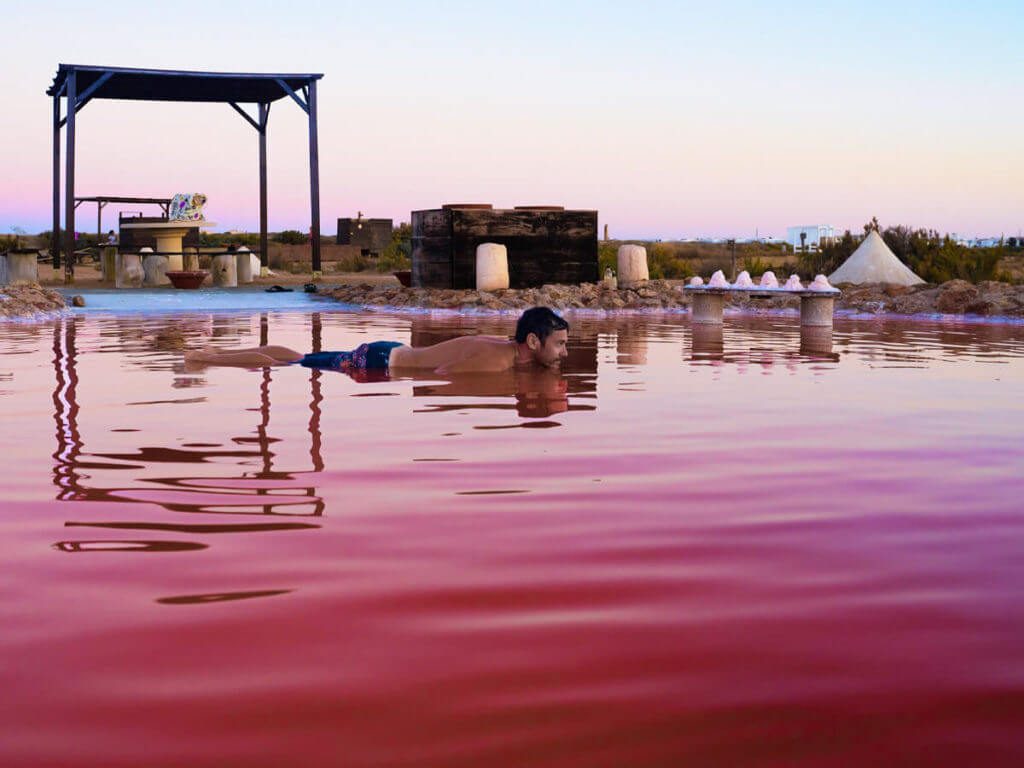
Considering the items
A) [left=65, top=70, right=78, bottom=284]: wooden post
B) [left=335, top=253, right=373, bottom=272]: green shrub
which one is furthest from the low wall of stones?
[left=335, top=253, right=373, bottom=272]: green shrub

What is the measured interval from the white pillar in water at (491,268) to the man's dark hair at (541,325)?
11.0m

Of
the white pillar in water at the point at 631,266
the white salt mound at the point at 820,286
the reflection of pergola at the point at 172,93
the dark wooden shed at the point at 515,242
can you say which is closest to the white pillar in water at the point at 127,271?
the reflection of pergola at the point at 172,93

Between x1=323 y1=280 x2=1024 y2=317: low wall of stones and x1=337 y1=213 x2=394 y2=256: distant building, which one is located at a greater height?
x1=337 y1=213 x2=394 y2=256: distant building

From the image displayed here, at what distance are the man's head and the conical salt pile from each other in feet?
51.5

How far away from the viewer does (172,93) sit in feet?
81.6

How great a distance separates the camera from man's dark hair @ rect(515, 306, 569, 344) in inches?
348

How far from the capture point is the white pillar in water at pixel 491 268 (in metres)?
20.1

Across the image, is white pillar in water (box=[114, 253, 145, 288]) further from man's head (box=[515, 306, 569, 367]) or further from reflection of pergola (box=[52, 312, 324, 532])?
reflection of pergola (box=[52, 312, 324, 532])

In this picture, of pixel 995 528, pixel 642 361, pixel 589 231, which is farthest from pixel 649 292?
pixel 995 528

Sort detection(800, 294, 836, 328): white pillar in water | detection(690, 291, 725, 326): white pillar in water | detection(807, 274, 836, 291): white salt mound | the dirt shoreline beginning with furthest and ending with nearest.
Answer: the dirt shoreline, detection(690, 291, 725, 326): white pillar in water, detection(800, 294, 836, 328): white pillar in water, detection(807, 274, 836, 291): white salt mound

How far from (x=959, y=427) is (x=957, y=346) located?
20.2ft

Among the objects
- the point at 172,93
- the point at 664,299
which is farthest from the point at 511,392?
the point at 172,93

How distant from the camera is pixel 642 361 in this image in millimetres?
10305

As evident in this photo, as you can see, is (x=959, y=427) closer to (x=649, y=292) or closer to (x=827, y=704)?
(x=827, y=704)
